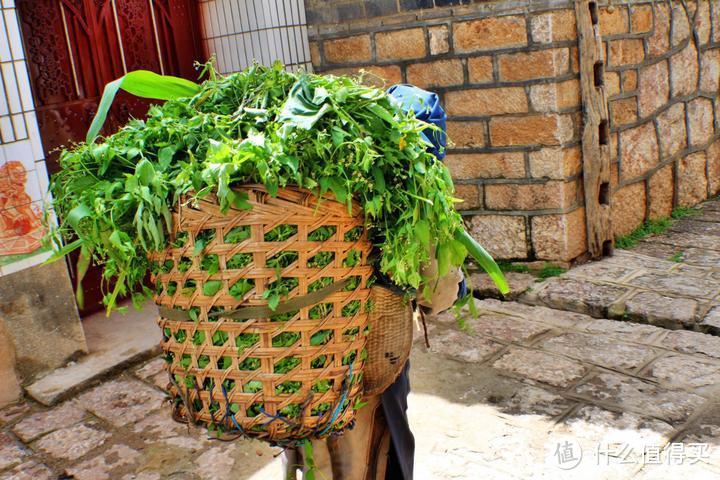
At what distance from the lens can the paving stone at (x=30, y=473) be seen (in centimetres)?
335

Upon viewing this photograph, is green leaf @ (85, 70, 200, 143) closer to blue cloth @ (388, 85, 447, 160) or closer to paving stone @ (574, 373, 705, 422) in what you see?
blue cloth @ (388, 85, 447, 160)

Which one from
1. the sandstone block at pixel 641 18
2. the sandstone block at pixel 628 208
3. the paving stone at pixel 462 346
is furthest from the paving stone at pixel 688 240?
the paving stone at pixel 462 346

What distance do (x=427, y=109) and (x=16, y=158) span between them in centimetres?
298

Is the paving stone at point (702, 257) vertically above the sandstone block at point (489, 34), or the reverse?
the sandstone block at point (489, 34)

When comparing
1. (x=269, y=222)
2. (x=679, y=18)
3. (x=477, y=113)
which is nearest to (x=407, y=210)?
(x=269, y=222)

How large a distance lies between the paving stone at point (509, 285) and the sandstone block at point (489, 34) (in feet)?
5.31

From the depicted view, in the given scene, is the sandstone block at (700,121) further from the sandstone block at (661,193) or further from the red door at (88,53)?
the red door at (88,53)

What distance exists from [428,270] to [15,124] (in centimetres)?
309

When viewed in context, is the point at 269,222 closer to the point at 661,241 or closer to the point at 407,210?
the point at 407,210

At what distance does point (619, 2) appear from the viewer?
5332 mm

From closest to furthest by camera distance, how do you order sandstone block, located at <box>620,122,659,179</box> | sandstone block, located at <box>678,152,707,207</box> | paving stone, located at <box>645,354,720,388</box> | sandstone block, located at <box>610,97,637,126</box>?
1. paving stone, located at <box>645,354,720,388</box>
2. sandstone block, located at <box>610,97,637,126</box>
3. sandstone block, located at <box>620,122,659,179</box>
4. sandstone block, located at <box>678,152,707,207</box>

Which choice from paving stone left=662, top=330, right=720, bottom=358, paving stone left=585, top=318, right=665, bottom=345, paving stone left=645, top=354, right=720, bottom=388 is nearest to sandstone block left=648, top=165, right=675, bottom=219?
paving stone left=585, top=318, right=665, bottom=345

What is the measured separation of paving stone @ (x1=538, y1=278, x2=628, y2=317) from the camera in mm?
4543

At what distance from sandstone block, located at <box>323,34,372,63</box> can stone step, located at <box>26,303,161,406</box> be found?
2.37m
